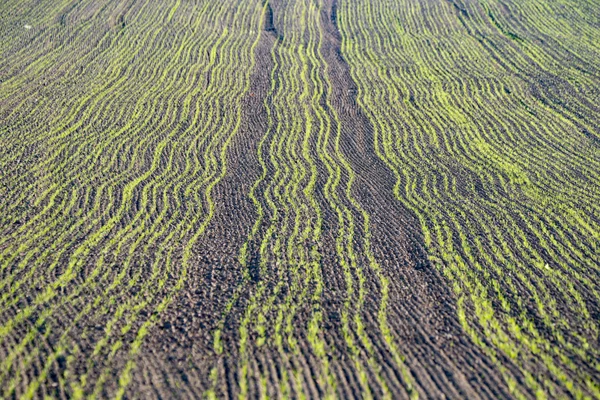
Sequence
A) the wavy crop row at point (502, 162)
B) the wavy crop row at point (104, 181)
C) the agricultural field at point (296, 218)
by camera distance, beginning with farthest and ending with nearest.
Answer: the wavy crop row at point (502, 162) → the wavy crop row at point (104, 181) → the agricultural field at point (296, 218)

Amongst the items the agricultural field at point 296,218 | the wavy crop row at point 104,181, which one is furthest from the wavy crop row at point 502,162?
the wavy crop row at point 104,181

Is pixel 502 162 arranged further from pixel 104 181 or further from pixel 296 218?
pixel 104 181

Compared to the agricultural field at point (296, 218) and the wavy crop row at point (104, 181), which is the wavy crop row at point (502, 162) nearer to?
the agricultural field at point (296, 218)

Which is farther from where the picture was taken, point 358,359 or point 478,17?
point 478,17

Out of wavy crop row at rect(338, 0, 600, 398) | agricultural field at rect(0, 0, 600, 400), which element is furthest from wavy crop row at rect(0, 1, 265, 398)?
wavy crop row at rect(338, 0, 600, 398)

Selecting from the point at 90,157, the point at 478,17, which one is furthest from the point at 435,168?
the point at 478,17

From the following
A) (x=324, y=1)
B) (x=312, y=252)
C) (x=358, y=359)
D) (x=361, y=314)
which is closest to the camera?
(x=358, y=359)

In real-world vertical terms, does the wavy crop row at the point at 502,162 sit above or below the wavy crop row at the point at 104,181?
above

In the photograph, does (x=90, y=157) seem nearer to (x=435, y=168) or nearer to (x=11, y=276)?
(x=11, y=276)

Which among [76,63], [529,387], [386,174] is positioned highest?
[529,387]
